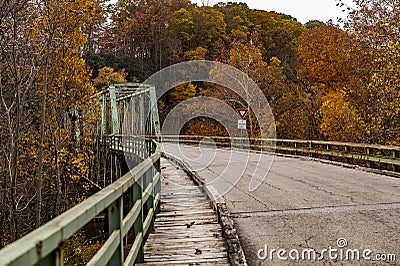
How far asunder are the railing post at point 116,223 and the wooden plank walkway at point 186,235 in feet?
5.87

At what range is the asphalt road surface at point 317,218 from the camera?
19.1ft

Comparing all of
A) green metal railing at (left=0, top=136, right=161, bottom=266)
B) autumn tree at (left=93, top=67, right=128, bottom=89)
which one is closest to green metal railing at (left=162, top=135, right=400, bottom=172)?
green metal railing at (left=0, top=136, right=161, bottom=266)

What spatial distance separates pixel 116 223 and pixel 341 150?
65.5ft

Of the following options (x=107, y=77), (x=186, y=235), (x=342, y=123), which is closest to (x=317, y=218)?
(x=186, y=235)

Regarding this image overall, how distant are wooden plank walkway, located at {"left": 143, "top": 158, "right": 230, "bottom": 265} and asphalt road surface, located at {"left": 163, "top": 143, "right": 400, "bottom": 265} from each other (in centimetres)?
46

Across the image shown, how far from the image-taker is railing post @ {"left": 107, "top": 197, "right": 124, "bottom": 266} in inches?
142

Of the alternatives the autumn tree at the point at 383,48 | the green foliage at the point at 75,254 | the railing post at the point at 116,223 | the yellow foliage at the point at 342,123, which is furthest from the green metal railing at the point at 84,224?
the yellow foliage at the point at 342,123

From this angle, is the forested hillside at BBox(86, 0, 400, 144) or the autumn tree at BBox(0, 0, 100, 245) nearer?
the autumn tree at BBox(0, 0, 100, 245)

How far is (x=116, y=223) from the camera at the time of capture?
3.70m

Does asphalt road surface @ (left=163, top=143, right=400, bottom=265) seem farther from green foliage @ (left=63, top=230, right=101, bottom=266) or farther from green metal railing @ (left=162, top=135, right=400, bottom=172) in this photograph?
green foliage @ (left=63, top=230, right=101, bottom=266)

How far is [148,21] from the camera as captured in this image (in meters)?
76.0

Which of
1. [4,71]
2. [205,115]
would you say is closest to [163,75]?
[205,115]

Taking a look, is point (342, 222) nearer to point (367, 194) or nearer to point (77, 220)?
point (367, 194)

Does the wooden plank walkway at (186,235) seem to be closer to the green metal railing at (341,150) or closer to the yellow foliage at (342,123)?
the green metal railing at (341,150)
